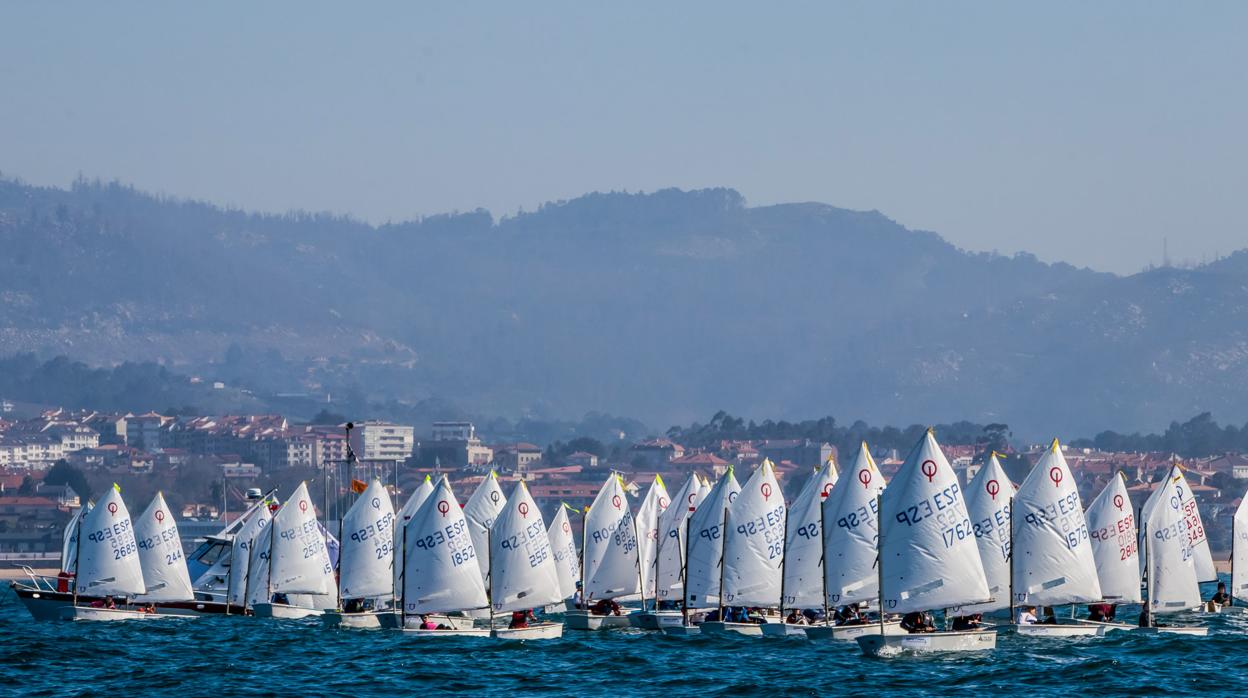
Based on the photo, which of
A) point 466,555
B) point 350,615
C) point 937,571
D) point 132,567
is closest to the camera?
point 937,571

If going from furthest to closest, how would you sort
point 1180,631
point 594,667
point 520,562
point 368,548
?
1. point 368,548
2. point 520,562
3. point 1180,631
4. point 594,667

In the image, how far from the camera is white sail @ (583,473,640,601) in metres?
82.4

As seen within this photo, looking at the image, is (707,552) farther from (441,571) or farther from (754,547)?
(441,571)

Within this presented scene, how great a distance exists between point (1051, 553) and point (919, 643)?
8.02 metres

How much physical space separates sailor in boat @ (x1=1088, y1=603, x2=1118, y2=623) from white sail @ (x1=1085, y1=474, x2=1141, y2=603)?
43cm

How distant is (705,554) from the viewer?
7356 cm

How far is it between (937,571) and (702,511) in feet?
49.0

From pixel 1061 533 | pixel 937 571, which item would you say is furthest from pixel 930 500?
pixel 1061 533

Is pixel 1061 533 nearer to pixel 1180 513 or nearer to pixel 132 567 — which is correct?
pixel 1180 513

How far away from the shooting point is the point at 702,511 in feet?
246

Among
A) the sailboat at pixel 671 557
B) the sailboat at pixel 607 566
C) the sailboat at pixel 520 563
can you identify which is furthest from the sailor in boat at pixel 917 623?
the sailboat at pixel 607 566

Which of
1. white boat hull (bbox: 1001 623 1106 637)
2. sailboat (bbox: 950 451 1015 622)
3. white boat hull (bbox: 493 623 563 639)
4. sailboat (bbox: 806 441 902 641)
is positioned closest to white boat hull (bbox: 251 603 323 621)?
white boat hull (bbox: 493 623 563 639)

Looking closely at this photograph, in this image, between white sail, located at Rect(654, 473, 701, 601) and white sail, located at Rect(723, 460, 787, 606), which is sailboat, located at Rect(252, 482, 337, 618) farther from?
white sail, located at Rect(723, 460, 787, 606)

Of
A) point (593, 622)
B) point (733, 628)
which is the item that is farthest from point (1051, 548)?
point (593, 622)
